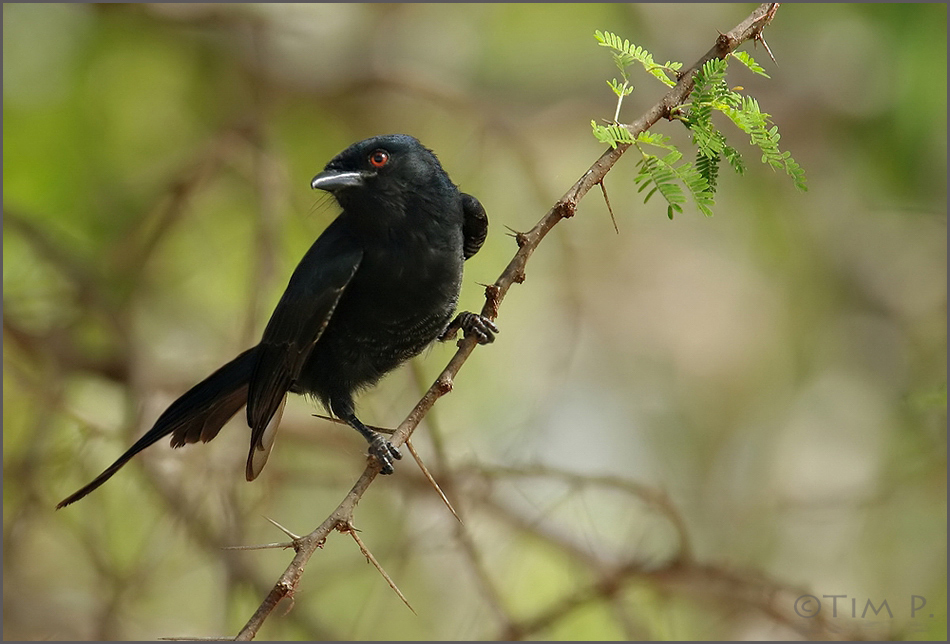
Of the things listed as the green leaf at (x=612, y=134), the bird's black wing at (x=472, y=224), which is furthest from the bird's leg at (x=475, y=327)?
the green leaf at (x=612, y=134)

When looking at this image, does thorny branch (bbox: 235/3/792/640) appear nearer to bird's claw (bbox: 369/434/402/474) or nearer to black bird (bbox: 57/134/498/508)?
bird's claw (bbox: 369/434/402/474)

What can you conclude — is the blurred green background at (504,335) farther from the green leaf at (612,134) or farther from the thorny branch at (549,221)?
the green leaf at (612,134)

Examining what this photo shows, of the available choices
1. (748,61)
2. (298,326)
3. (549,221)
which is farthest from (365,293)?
(748,61)

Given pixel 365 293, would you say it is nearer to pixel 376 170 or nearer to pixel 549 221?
pixel 376 170

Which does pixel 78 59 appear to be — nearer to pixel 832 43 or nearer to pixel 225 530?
pixel 225 530

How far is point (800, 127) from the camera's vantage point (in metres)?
7.45

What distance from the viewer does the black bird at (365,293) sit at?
12.0ft

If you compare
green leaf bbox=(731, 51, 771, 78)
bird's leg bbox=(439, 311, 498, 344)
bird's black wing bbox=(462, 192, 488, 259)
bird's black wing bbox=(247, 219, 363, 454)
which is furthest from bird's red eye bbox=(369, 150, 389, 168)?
green leaf bbox=(731, 51, 771, 78)

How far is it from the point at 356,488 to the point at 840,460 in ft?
18.3

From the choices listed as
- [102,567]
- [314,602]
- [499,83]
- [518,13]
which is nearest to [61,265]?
[102,567]

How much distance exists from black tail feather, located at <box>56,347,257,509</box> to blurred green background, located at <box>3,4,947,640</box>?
0.53 metres

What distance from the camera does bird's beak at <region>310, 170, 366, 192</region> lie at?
3.48 metres

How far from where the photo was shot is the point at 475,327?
3.65 meters

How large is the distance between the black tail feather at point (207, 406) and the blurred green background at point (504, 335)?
20.9 inches
